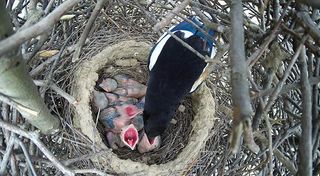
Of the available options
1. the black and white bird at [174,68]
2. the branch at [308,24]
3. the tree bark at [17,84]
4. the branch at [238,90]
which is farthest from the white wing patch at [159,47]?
the branch at [238,90]

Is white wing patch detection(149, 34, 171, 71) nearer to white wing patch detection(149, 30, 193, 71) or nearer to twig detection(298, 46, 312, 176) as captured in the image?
white wing patch detection(149, 30, 193, 71)

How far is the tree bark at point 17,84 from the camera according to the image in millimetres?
462

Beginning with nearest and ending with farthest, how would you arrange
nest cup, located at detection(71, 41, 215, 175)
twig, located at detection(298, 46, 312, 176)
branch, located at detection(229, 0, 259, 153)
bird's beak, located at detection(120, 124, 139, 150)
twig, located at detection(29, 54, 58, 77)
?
branch, located at detection(229, 0, 259, 153) → twig, located at detection(298, 46, 312, 176) → twig, located at detection(29, 54, 58, 77) → nest cup, located at detection(71, 41, 215, 175) → bird's beak, located at detection(120, 124, 139, 150)

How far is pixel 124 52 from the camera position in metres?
1.19

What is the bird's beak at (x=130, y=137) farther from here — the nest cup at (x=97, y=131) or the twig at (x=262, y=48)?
the twig at (x=262, y=48)

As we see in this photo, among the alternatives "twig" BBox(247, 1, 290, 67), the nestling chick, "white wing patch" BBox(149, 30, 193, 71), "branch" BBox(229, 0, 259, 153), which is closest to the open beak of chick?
the nestling chick

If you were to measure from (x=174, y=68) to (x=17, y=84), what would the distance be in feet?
1.38

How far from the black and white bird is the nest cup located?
125 mm

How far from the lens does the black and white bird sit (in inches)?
37.6

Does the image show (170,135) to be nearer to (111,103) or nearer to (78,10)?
(111,103)

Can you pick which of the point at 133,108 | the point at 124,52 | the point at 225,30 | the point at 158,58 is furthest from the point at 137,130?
the point at 225,30

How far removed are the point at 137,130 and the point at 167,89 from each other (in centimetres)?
30

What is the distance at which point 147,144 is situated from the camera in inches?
46.5

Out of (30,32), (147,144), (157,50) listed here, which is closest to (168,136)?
(147,144)
